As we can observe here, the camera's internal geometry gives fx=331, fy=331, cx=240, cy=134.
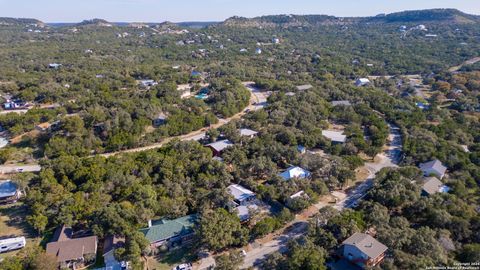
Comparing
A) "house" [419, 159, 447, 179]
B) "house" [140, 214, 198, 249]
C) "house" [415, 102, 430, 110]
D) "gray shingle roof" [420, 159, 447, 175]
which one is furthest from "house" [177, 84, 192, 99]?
"house" [415, 102, 430, 110]

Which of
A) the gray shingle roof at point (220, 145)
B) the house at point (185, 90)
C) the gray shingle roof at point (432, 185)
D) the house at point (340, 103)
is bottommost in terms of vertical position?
the gray shingle roof at point (432, 185)

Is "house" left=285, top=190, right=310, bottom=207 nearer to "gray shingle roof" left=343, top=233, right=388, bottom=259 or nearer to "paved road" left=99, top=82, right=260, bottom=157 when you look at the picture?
"gray shingle roof" left=343, top=233, right=388, bottom=259

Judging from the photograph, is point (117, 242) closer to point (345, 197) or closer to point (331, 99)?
point (345, 197)

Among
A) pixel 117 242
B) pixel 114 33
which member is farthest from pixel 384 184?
pixel 114 33

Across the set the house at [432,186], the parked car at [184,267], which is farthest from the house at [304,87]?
the parked car at [184,267]

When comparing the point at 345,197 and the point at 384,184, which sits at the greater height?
the point at 384,184

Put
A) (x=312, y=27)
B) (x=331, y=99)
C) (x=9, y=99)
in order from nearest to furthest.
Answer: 1. (x=9, y=99)
2. (x=331, y=99)
3. (x=312, y=27)

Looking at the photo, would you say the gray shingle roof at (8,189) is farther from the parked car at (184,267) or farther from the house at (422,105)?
the house at (422,105)
